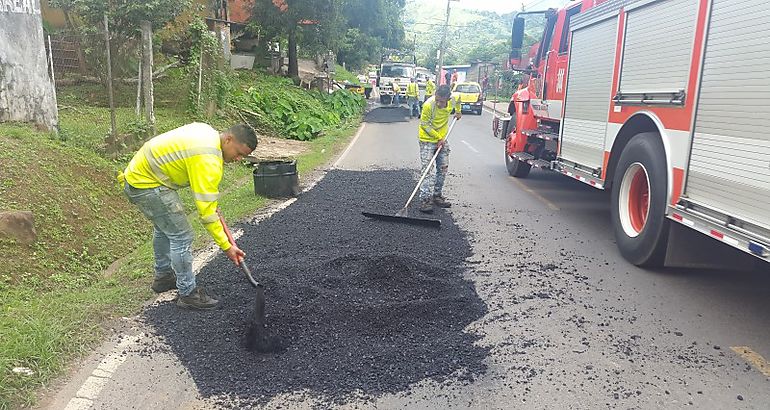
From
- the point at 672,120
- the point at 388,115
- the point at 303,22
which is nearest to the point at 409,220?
the point at 672,120

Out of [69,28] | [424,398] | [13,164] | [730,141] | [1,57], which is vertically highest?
[69,28]

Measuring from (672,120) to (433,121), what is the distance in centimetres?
342

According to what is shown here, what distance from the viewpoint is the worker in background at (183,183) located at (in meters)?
3.72

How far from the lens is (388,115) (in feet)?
86.1

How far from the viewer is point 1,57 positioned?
7.05 m

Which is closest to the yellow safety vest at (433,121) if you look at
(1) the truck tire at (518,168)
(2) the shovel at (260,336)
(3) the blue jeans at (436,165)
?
(3) the blue jeans at (436,165)

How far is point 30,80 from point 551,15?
766 cm

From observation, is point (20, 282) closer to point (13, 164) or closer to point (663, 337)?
point (13, 164)

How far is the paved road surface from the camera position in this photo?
3.19m

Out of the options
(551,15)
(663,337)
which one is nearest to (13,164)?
(663,337)

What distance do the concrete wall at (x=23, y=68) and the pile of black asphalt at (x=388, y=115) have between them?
1689 centimetres

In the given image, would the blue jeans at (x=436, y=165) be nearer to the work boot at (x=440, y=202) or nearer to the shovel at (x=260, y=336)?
the work boot at (x=440, y=202)

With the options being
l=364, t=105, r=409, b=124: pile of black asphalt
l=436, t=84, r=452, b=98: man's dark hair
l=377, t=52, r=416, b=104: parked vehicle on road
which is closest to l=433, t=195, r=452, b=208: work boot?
l=436, t=84, r=452, b=98: man's dark hair

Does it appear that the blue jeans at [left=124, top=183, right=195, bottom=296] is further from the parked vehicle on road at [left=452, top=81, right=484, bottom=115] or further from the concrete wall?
the parked vehicle on road at [left=452, top=81, right=484, bottom=115]
